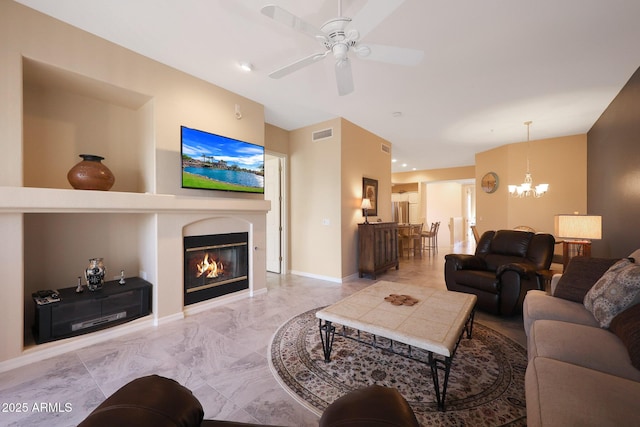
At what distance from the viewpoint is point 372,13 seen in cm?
161

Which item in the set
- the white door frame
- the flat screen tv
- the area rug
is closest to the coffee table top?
the area rug

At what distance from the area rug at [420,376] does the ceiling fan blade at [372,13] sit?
2.32 meters

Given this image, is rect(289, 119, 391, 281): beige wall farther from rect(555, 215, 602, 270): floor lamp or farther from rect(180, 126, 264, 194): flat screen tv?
rect(555, 215, 602, 270): floor lamp

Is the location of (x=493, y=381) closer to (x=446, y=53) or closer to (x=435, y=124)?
(x=446, y=53)

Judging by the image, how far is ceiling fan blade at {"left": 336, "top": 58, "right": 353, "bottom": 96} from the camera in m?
2.08

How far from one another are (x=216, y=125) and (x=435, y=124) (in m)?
3.82

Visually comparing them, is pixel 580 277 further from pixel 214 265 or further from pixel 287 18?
pixel 214 265

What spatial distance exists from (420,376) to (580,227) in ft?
9.42

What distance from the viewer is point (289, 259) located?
5.26m

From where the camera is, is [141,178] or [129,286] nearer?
[129,286]

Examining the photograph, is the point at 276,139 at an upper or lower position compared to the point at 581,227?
upper

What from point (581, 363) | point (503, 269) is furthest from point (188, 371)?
point (503, 269)

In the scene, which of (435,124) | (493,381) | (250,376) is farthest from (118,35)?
(435,124)

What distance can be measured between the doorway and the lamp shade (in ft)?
13.9
